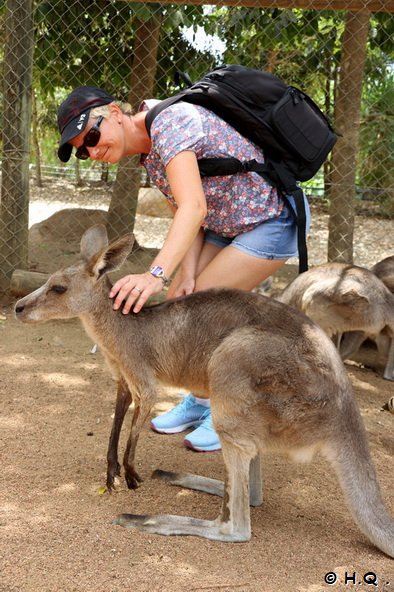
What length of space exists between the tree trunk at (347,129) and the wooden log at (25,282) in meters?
2.05

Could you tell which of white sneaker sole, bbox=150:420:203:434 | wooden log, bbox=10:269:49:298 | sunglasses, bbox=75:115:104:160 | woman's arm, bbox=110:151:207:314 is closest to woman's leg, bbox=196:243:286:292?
woman's arm, bbox=110:151:207:314

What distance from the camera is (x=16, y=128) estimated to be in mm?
4816

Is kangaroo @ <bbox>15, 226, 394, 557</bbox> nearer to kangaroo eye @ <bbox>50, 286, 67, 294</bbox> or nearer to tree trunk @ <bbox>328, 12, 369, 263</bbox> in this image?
kangaroo eye @ <bbox>50, 286, 67, 294</bbox>

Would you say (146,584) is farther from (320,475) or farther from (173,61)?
(173,61)

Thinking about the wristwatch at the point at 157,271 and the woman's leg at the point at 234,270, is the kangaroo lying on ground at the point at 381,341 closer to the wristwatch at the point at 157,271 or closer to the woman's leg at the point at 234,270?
the woman's leg at the point at 234,270

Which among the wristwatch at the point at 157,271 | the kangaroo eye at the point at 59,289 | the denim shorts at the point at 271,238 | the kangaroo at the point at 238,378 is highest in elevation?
the denim shorts at the point at 271,238

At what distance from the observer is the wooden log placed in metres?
4.88

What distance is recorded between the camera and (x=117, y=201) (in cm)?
562

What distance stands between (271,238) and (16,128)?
2.72 m

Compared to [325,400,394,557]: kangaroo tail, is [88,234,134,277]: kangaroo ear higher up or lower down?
higher up

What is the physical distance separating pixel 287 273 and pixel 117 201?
1435 mm

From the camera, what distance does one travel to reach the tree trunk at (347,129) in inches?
195

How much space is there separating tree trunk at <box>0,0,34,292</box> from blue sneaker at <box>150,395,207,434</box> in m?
2.20

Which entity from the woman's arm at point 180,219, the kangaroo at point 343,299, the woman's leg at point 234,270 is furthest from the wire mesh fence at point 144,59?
the woman's arm at point 180,219
